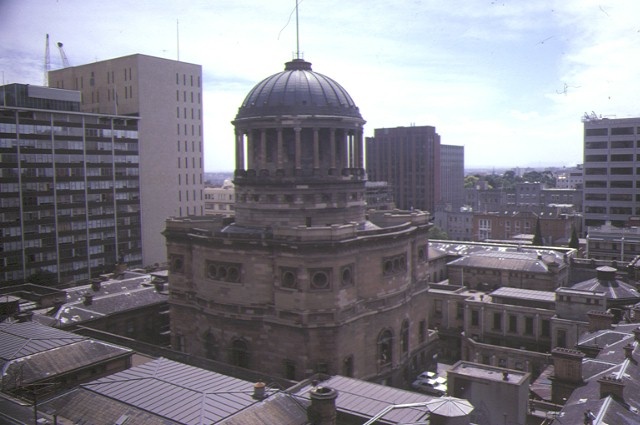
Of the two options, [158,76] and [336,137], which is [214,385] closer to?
[336,137]

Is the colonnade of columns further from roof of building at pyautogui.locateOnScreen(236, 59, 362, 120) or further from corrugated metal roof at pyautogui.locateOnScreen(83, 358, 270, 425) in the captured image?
corrugated metal roof at pyautogui.locateOnScreen(83, 358, 270, 425)

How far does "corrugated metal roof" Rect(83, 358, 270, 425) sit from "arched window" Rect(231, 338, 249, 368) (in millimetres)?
14318

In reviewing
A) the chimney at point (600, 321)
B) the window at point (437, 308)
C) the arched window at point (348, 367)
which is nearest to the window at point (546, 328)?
the chimney at point (600, 321)

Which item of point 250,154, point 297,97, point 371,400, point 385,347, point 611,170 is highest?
point 297,97

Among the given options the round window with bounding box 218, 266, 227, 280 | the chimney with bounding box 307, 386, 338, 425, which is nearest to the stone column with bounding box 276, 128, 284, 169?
the round window with bounding box 218, 266, 227, 280

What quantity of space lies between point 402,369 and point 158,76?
79701 mm

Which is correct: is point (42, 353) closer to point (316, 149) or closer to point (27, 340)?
point (27, 340)

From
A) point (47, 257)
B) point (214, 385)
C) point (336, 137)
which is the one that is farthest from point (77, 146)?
point (214, 385)

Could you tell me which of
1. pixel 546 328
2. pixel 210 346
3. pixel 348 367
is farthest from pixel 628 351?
pixel 210 346

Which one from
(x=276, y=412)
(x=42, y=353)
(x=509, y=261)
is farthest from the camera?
(x=509, y=261)

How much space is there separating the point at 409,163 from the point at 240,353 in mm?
146260

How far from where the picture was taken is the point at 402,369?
165 ft

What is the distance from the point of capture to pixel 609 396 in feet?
106

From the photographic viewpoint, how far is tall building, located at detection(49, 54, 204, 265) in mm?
105938
